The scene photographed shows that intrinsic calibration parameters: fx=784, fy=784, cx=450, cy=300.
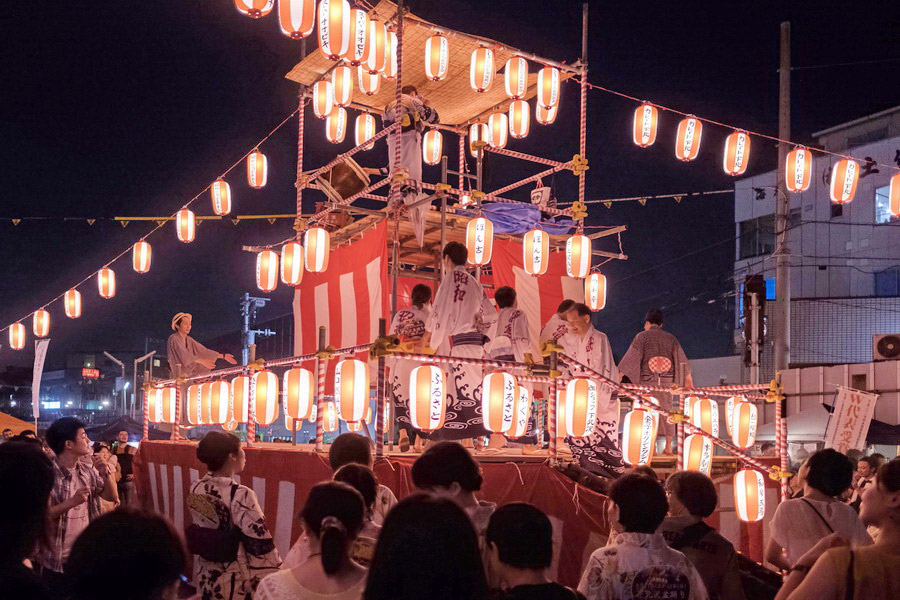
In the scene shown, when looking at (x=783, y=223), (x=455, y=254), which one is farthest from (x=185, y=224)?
(x=783, y=223)

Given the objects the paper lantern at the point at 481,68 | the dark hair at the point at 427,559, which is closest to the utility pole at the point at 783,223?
the paper lantern at the point at 481,68

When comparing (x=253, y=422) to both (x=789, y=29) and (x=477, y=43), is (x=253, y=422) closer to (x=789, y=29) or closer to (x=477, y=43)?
(x=477, y=43)

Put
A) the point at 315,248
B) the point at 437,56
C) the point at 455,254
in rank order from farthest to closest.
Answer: the point at 315,248, the point at 437,56, the point at 455,254

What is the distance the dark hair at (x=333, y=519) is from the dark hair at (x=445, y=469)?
660 mm

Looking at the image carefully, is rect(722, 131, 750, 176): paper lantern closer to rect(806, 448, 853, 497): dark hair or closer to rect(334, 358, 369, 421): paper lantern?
rect(334, 358, 369, 421): paper lantern

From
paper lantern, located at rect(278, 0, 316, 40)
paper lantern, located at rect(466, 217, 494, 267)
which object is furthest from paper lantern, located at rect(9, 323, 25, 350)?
paper lantern, located at rect(466, 217, 494, 267)

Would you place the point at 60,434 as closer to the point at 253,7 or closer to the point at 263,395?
the point at 263,395

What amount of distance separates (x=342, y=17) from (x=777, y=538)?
338 inches

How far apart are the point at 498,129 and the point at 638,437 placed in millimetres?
7948

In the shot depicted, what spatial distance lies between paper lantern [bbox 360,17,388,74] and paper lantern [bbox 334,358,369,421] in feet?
15.9

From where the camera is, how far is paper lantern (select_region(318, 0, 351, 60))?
1059 centimetres

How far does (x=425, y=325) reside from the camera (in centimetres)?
948

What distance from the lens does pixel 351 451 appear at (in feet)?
15.6

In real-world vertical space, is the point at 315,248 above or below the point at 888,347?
above
